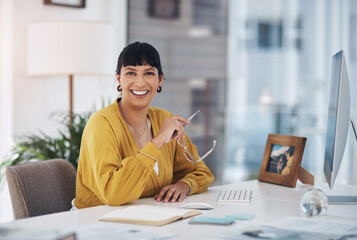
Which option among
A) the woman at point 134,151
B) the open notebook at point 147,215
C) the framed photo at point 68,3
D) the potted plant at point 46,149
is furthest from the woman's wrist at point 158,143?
the framed photo at point 68,3

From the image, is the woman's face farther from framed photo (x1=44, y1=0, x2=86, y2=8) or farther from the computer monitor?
framed photo (x1=44, y1=0, x2=86, y2=8)

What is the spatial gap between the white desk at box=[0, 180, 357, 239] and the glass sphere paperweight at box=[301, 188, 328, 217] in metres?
0.03

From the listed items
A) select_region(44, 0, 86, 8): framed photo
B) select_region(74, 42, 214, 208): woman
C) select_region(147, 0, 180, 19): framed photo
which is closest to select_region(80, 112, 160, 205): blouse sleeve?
select_region(74, 42, 214, 208): woman

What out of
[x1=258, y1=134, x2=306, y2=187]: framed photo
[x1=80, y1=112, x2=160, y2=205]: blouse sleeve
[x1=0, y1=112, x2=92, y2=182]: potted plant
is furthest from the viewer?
[x1=0, y1=112, x2=92, y2=182]: potted plant

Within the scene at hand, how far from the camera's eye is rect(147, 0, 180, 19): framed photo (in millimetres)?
3969

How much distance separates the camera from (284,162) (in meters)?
2.39

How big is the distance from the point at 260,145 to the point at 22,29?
1.78 metres

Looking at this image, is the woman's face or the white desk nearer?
the white desk

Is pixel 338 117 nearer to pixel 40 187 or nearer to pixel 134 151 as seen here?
pixel 134 151

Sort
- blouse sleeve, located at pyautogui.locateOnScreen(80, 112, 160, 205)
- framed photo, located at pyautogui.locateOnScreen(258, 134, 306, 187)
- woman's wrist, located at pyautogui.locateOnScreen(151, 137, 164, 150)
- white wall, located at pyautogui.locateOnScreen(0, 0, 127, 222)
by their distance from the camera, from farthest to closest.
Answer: white wall, located at pyautogui.locateOnScreen(0, 0, 127, 222), framed photo, located at pyautogui.locateOnScreen(258, 134, 306, 187), woman's wrist, located at pyautogui.locateOnScreen(151, 137, 164, 150), blouse sleeve, located at pyautogui.locateOnScreen(80, 112, 160, 205)

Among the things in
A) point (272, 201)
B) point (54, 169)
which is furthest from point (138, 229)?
point (54, 169)

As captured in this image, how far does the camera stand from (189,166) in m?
2.32

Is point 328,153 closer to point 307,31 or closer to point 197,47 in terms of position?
point 307,31

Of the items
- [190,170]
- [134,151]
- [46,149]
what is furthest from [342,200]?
[46,149]
